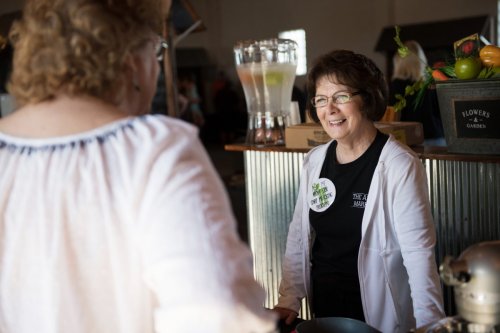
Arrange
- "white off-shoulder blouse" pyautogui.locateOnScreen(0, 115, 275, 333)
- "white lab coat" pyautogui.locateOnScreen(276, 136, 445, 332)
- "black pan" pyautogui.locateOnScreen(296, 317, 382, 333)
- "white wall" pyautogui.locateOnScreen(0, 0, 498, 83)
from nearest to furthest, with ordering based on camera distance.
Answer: "white off-shoulder blouse" pyautogui.locateOnScreen(0, 115, 275, 333) → "black pan" pyautogui.locateOnScreen(296, 317, 382, 333) → "white lab coat" pyautogui.locateOnScreen(276, 136, 445, 332) → "white wall" pyautogui.locateOnScreen(0, 0, 498, 83)

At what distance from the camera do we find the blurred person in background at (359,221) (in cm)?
162

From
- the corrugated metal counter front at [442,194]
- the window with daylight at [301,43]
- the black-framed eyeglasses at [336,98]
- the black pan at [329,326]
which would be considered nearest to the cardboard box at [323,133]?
the corrugated metal counter front at [442,194]

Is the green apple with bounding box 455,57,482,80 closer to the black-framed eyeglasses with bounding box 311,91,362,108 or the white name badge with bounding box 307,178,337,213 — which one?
the black-framed eyeglasses with bounding box 311,91,362,108

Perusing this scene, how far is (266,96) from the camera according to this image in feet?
9.12

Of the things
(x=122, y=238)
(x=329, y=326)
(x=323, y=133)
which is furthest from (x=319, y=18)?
(x=122, y=238)

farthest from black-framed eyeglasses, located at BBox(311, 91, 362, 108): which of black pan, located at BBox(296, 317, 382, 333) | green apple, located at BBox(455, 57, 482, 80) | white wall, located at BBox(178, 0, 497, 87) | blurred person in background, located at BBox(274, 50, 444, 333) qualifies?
white wall, located at BBox(178, 0, 497, 87)

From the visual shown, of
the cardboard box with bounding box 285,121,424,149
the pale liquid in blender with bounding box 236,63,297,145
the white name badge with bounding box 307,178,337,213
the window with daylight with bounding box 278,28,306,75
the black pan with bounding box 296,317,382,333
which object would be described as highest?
the window with daylight with bounding box 278,28,306,75

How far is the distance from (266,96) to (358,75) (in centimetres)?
99

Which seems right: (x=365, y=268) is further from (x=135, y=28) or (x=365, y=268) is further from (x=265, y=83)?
(x=265, y=83)

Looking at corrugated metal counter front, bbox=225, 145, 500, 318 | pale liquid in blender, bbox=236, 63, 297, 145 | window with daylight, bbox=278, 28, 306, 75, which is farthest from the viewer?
window with daylight, bbox=278, 28, 306, 75

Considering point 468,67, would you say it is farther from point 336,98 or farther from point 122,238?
point 122,238

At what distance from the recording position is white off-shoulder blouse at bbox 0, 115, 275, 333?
30.4 inches

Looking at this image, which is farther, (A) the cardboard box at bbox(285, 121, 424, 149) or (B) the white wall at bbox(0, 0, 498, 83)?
(B) the white wall at bbox(0, 0, 498, 83)

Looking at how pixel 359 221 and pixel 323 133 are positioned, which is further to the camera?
pixel 323 133
